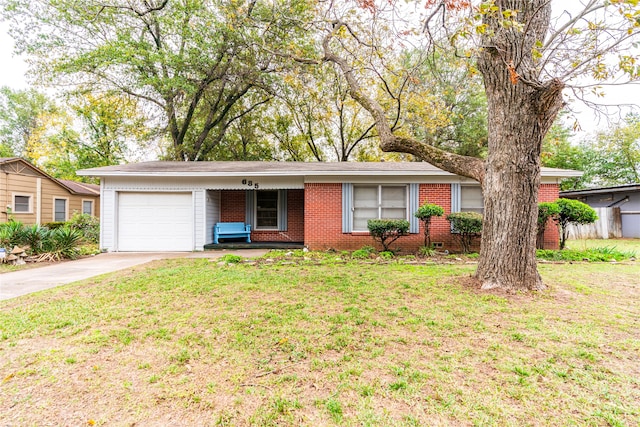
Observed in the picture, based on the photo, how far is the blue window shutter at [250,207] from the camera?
10773 mm

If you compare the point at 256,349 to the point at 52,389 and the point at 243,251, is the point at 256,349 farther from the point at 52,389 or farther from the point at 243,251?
the point at 243,251

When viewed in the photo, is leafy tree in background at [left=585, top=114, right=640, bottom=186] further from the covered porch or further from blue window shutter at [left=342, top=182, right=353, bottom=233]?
the covered porch

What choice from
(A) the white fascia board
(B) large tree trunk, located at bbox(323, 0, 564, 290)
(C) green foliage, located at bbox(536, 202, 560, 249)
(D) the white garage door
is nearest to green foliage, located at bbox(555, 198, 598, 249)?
(C) green foliage, located at bbox(536, 202, 560, 249)

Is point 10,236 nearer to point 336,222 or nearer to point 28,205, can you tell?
point 336,222

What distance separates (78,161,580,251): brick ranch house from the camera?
9.05 meters

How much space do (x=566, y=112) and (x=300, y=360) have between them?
544cm

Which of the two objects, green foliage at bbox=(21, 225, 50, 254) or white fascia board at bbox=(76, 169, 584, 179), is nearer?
green foliage at bbox=(21, 225, 50, 254)

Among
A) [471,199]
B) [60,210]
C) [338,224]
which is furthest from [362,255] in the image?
[60,210]

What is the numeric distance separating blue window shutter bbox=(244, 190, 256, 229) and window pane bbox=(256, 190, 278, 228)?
0.15 metres

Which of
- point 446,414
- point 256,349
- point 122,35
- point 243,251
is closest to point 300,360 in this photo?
point 256,349

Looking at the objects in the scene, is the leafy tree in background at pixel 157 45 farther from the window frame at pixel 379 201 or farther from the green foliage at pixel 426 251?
the green foliage at pixel 426 251

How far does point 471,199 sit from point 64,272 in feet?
36.2

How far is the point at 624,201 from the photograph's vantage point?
14.1m

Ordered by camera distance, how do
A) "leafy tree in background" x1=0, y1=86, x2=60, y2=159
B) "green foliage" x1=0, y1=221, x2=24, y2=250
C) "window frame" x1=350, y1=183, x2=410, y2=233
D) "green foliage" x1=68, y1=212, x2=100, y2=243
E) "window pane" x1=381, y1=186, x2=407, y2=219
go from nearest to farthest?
"green foliage" x1=0, y1=221, x2=24, y2=250
"window frame" x1=350, y1=183, x2=410, y2=233
"window pane" x1=381, y1=186, x2=407, y2=219
"green foliage" x1=68, y1=212, x2=100, y2=243
"leafy tree in background" x1=0, y1=86, x2=60, y2=159
